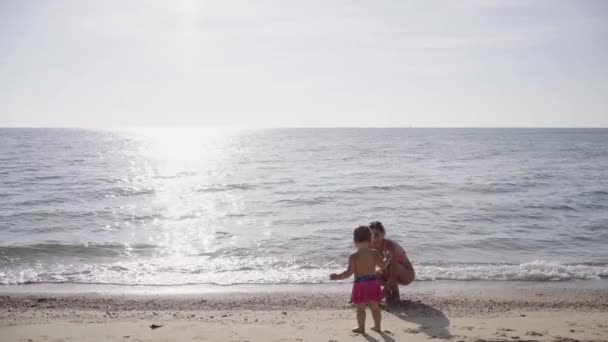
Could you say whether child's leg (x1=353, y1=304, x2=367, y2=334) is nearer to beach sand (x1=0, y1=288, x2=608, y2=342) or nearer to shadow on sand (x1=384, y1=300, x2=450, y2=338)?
beach sand (x1=0, y1=288, x2=608, y2=342)

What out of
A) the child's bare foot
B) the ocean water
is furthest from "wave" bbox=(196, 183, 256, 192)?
the child's bare foot

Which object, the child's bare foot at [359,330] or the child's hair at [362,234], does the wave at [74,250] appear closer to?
the child's bare foot at [359,330]

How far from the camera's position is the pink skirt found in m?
5.92

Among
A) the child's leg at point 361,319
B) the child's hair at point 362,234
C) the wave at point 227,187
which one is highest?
the child's hair at point 362,234

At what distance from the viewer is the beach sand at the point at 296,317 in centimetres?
592

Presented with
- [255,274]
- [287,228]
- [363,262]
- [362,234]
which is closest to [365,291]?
[363,262]

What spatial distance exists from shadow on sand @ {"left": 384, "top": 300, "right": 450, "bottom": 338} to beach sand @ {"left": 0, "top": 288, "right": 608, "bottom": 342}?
14 millimetres

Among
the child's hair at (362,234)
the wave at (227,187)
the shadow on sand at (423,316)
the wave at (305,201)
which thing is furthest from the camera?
the wave at (227,187)

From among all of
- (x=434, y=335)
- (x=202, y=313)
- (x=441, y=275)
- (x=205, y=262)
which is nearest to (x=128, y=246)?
(x=205, y=262)

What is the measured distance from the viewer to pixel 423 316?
706 cm

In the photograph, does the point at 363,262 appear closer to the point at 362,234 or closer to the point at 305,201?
the point at 362,234

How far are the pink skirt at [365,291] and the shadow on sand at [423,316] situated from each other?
0.81 m

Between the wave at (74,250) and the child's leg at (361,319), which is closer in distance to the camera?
the child's leg at (361,319)

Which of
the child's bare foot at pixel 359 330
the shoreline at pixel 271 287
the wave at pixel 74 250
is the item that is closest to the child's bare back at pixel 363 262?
the child's bare foot at pixel 359 330
